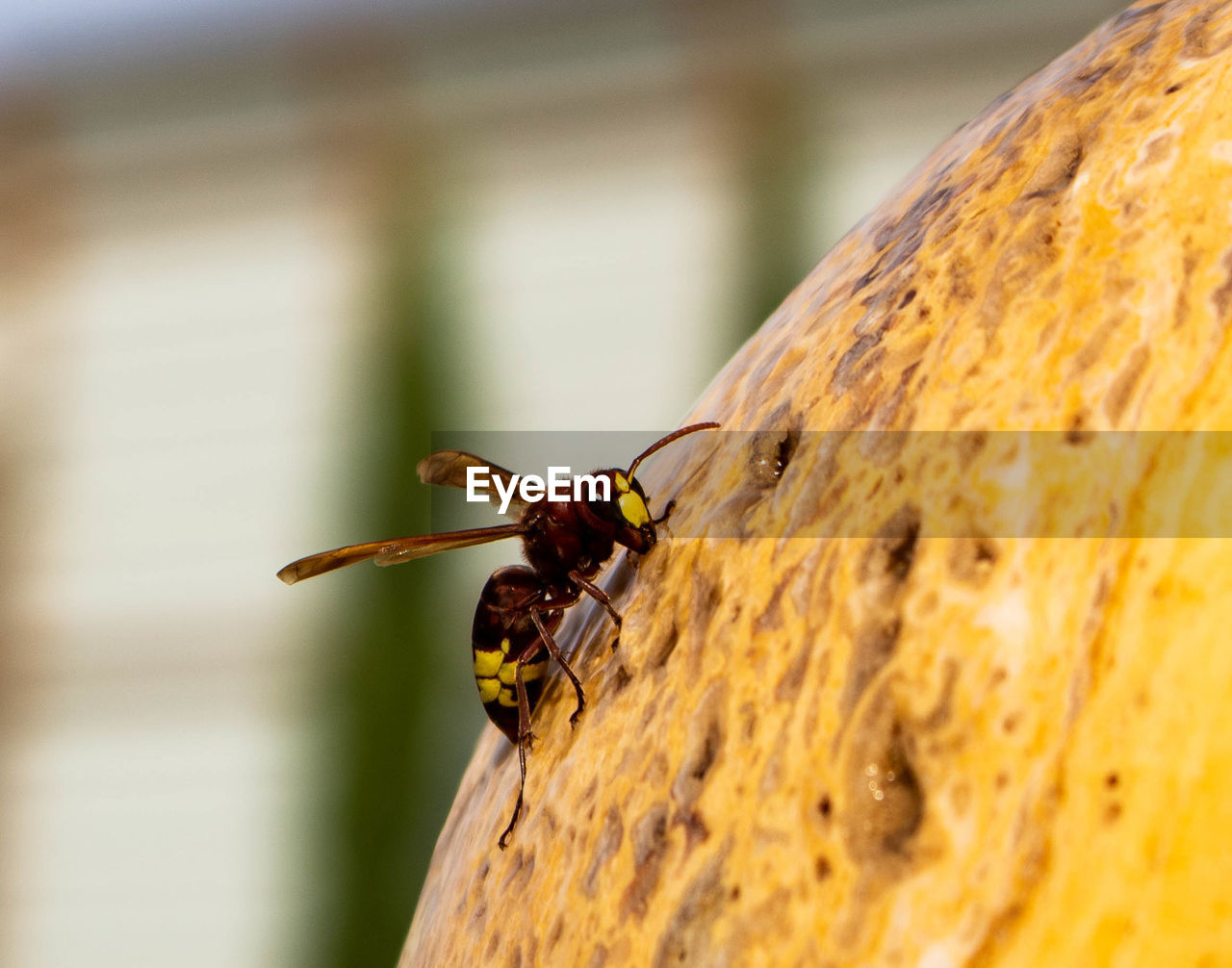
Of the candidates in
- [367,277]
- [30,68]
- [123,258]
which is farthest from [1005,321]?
[30,68]

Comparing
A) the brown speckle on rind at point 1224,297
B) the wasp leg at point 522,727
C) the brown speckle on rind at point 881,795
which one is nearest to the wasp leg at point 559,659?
the wasp leg at point 522,727

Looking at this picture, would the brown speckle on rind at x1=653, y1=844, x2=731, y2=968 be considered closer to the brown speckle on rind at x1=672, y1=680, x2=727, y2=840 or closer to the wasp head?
the brown speckle on rind at x1=672, y1=680, x2=727, y2=840

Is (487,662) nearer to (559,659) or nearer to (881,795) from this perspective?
(559,659)

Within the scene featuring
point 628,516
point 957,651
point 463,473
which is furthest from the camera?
point 463,473

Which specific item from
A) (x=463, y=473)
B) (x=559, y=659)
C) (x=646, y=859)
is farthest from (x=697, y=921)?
(x=463, y=473)

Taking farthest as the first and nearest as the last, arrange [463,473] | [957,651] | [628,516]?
[463,473], [628,516], [957,651]

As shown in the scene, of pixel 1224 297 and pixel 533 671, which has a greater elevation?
pixel 1224 297

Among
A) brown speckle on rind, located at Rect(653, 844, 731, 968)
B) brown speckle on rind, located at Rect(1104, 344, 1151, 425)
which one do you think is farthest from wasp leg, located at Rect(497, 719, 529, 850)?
brown speckle on rind, located at Rect(1104, 344, 1151, 425)
